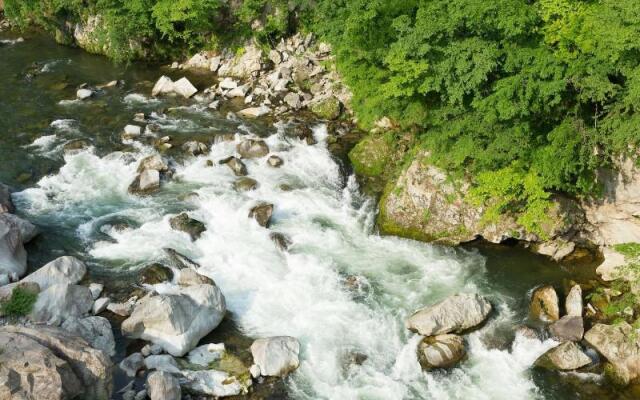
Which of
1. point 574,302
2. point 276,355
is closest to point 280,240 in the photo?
point 276,355

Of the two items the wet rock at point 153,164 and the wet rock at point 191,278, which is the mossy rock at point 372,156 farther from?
the wet rock at point 191,278

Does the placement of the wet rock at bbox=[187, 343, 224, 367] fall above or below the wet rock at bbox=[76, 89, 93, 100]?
below

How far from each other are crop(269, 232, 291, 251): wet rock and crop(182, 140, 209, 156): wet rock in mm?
6019

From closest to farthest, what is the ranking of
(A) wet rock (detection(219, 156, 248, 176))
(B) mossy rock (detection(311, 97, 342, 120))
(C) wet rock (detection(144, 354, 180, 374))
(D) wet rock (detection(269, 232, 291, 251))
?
(C) wet rock (detection(144, 354, 180, 374)) < (D) wet rock (detection(269, 232, 291, 251)) < (A) wet rock (detection(219, 156, 248, 176)) < (B) mossy rock (detection(311, 97, 342, 120))

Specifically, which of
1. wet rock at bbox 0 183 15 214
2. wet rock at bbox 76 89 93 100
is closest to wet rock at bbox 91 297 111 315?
wet rock at bbox 0 183 15 214

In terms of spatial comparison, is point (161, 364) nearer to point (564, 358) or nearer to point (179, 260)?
point (179, 260)

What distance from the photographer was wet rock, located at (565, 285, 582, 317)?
14.9 m

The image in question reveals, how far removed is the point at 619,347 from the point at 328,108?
1502 centimetres

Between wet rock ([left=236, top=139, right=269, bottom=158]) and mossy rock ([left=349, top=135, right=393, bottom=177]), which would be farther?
wet rock ([left=236, top=139, right=269, bottom=158])

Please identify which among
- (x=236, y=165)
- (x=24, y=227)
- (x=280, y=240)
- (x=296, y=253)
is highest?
(x=236, y=165)

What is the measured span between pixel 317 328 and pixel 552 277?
7.39 meters

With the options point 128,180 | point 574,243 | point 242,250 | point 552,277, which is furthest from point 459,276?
point 128,180

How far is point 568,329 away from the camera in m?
14.3

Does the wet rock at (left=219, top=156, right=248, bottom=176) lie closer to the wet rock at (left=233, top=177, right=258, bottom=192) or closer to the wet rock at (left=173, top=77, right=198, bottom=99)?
the wet rock at (left=233, top=177, right=258, bottom=192)
